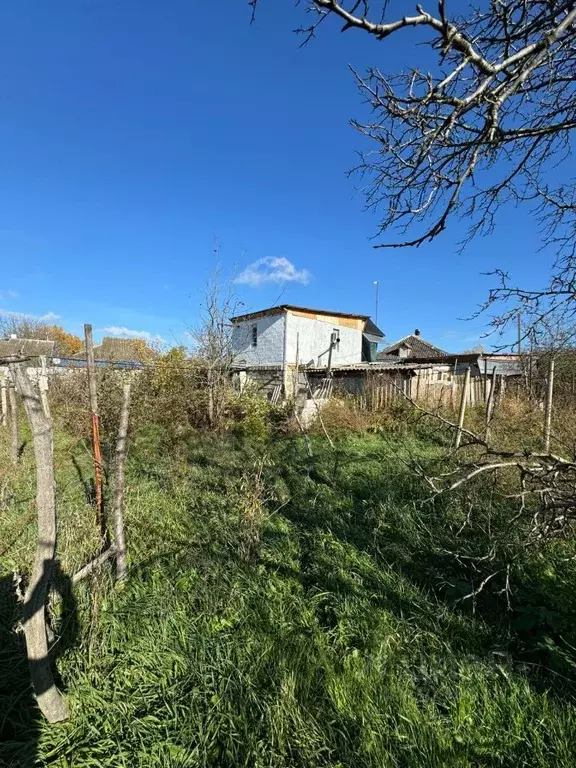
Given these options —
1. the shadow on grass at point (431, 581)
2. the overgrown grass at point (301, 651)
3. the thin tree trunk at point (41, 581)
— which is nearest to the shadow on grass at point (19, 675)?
the overgrown grass at point (301, 651)

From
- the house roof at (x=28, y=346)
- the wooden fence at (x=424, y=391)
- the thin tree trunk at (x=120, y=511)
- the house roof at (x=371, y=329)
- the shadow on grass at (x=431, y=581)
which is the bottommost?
the shadow on grass at (x=431, y=581)

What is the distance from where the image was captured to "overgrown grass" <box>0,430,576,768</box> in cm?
201

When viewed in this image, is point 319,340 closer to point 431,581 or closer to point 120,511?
point 431,581

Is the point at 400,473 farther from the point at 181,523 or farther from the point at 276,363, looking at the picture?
the point at 276,363

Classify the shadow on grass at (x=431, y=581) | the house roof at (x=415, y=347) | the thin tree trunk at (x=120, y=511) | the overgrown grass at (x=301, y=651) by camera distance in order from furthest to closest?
the house roof at (x=415, y=347)
the thin tree trunk at (x=120, y=511)
the shadow on grass at (x=431, y=581)
the overgrown grass at (x=301, y=651)

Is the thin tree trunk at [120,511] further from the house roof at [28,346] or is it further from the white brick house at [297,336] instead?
the house roof at [28,346]

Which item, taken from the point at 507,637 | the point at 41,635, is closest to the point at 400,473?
the point at 507,637

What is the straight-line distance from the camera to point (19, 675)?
2496mm

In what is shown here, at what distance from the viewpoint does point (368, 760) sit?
1.90 m

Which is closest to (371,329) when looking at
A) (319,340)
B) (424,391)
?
(319,340)

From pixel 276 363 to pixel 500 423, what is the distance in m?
13.1

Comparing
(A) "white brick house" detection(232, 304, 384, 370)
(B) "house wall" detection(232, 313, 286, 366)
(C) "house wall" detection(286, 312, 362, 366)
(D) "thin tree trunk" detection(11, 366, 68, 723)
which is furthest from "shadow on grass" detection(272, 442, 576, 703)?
(B) "house wall" detection(232, 313, 286, 366)

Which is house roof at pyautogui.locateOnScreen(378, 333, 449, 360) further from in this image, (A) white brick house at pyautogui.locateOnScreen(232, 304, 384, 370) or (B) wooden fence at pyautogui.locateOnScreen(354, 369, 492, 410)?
(B) wooden fence at pyautogui.locateOnScreen(354, 369, 492, 410)

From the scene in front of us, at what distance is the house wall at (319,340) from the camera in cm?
2089
